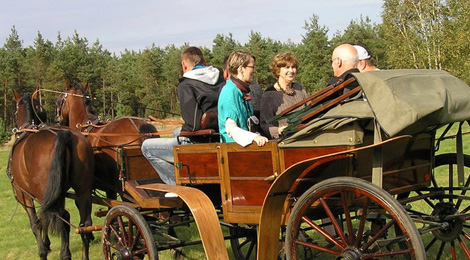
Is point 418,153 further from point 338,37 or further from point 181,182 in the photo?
point 338,37

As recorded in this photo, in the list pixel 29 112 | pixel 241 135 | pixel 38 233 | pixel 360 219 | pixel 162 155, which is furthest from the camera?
pixel 29 112

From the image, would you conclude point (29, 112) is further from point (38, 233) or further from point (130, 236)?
point (130, 236)

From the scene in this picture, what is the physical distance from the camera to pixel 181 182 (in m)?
4.56

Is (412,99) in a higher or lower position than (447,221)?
higher

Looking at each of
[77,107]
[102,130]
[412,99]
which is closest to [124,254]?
[412,99]

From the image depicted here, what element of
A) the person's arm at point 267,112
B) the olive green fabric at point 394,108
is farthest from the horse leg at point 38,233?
the olive green fabric at point 394,108

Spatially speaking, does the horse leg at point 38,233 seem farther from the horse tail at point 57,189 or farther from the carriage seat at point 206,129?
the carriage seat at point 206,129

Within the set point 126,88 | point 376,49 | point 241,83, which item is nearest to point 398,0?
point 376,49

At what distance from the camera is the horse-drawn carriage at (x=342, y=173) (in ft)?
10.3

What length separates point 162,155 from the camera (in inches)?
198

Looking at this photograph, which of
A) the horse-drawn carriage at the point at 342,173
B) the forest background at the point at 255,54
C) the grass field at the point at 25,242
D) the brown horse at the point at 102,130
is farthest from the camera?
the forest background at the point at 255,54

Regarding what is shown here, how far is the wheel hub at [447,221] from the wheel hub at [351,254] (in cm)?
96

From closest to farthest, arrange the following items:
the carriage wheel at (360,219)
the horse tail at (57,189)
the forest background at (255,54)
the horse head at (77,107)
A: the carriage wheel at (360,219), the horse tail at (57,189), the horse head at (77,107), the forest background at (255,54)

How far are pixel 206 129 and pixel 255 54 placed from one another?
53016 millimetres
